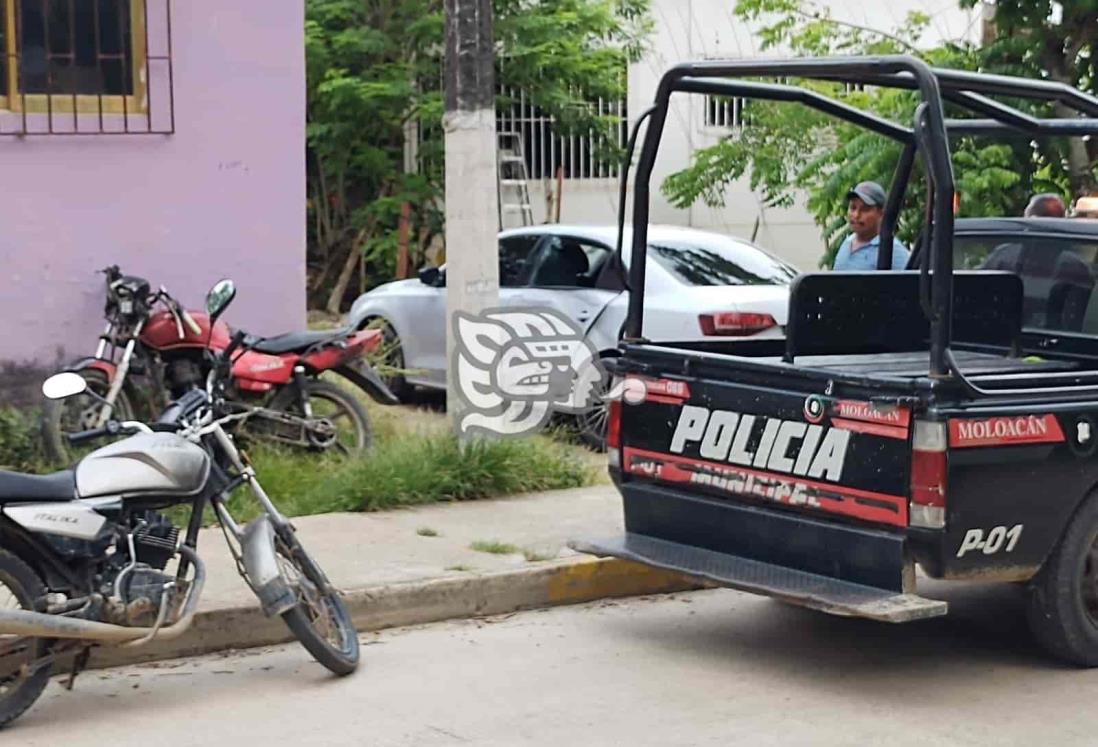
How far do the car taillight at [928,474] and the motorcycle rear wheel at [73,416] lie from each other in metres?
4.63

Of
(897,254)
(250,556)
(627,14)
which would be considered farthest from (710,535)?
(627,14)

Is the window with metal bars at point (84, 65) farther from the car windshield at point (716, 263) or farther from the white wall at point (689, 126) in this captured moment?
the white wall at point (689, 126)

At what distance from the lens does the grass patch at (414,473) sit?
8.83 metres

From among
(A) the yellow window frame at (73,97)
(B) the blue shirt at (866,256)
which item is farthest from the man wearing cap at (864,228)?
(A) the yellow window frame at (73,97)

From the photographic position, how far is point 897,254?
8656mm

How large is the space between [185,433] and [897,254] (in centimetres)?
407

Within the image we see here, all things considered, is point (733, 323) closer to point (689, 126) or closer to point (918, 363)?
point (918, 363)

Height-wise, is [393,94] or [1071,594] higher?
[393,94]

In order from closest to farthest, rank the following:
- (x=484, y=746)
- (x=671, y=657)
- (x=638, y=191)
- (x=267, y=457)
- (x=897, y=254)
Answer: (x=484, y=746) < (x=671, y=657) < (x=638, y=191) < (x=897, y=254) < (x=267, y=457)

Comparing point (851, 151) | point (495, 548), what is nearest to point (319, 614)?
point (495, 548)

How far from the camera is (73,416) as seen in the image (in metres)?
9.13

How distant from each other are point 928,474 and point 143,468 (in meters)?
2.74

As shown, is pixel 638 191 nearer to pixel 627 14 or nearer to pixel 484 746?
pixel 484 746

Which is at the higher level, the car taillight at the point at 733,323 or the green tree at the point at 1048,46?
the green tree at the point at 1048,46
